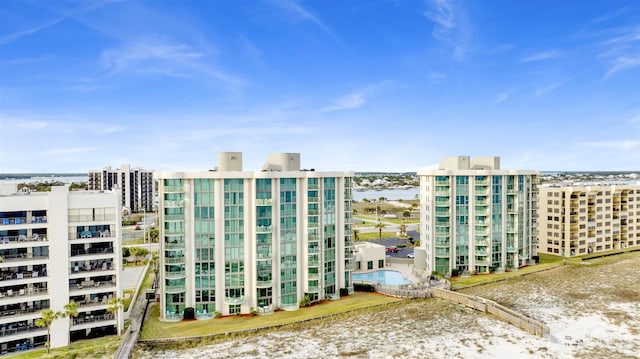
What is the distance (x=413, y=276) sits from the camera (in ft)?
240

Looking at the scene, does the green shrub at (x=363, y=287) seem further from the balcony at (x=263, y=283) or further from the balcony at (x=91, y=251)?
the balcony at (x=91, y=251)

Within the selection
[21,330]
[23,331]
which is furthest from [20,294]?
[23,331]

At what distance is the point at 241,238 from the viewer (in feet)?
183

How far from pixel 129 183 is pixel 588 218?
16426cm

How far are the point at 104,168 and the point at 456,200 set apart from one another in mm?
159494

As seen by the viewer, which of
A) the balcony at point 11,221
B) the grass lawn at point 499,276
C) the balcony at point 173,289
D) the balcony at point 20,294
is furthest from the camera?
the grass lawn at point 499,276

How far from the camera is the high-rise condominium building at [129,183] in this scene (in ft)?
598

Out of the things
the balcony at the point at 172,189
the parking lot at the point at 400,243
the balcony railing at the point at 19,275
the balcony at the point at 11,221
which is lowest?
the parking lot at the point at 400,243

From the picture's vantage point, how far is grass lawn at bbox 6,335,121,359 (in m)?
43.2

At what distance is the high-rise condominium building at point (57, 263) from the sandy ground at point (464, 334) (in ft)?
29.5

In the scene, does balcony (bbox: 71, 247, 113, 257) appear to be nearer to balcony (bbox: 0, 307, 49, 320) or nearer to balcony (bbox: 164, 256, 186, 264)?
balcony (bbox: 0, 307, 49, 320)

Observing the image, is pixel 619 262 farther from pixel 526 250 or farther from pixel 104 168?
pixel 104 168

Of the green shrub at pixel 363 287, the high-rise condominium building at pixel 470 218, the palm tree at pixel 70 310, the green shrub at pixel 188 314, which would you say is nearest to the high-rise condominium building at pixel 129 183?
the green shrub at pixel 363 287

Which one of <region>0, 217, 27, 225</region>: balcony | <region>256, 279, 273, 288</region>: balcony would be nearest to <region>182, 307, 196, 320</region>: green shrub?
<region>256, 279, 273, 288</region>: balcony
